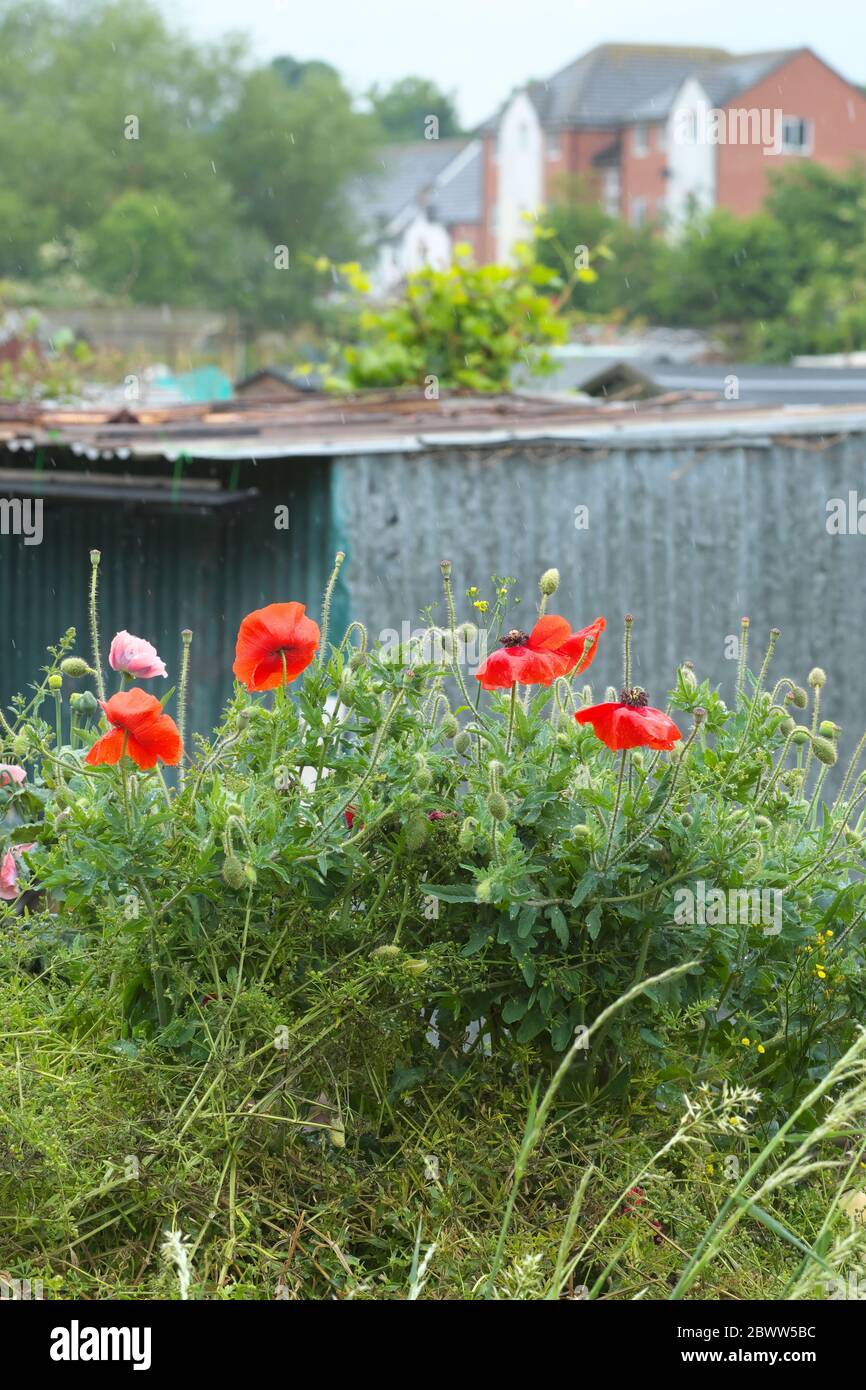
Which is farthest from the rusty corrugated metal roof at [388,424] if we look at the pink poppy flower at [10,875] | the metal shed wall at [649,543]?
the pink poppy flower at [10,875]

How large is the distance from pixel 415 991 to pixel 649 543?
6.27 metres

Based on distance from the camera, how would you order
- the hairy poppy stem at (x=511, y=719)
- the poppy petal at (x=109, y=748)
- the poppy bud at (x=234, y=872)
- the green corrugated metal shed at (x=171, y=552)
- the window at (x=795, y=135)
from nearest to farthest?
the poppy bud at (x=234, y=872), the poppy petal at (x=109, y=748), the hairy poppy stem at (x=511, y=719), the green corrugated metal shed at (x=171, y=552), the window at (x=795, y=135)

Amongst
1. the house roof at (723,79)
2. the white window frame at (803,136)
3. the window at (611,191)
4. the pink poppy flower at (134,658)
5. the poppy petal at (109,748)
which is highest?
the house roof at (723,79)

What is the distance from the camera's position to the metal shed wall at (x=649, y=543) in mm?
7660

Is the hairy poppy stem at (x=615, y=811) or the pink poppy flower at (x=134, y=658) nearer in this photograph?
the hairy poppy stem at (x=615, y=811)

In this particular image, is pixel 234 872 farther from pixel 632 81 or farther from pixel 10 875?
pixel 632 81

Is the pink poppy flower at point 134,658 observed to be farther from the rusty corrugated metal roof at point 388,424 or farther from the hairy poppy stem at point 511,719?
the rusty corrugated metal roof at point 388,424

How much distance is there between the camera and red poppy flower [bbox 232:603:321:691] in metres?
2.47

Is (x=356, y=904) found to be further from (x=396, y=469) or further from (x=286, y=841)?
(x=396, y=469)

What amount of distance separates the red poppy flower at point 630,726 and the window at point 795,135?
63.7 m

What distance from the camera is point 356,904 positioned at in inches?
101

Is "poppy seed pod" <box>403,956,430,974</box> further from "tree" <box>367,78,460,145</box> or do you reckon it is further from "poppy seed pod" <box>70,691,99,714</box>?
"tree" <box>367,78,460,145</box>

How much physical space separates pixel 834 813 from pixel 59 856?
4.63 feet

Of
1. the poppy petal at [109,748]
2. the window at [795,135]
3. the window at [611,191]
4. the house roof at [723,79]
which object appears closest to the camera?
the poppy petal at [109,748]
